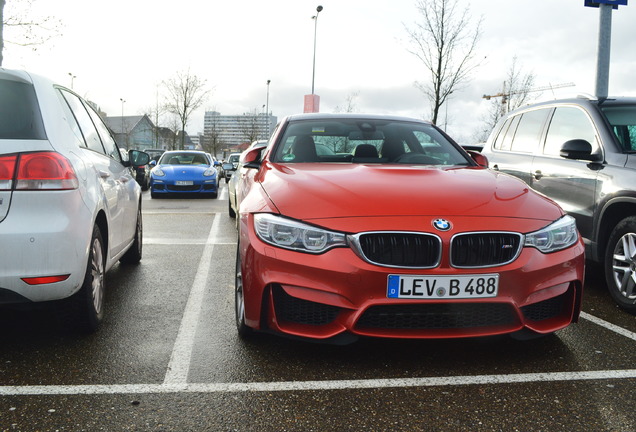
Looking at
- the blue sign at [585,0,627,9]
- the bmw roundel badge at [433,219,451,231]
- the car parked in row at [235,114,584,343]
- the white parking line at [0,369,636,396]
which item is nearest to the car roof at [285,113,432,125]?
the car parked in row at [235,114,584,343]

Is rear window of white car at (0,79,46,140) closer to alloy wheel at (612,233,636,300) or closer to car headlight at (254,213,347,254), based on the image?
car headlight at (254,213,347,254)

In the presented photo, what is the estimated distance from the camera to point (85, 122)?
4.33 metres

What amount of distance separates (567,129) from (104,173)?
4.02 meters

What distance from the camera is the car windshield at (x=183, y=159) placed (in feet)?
54.0

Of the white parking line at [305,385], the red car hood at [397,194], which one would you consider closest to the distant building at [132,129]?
the red car hood at [397,194]

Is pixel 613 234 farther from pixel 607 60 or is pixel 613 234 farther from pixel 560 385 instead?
pixel 607 60

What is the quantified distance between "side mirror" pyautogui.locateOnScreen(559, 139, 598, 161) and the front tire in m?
0.62

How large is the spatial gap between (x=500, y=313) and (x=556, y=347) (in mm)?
737

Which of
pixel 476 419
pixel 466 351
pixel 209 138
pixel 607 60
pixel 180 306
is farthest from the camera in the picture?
pixel 209 138

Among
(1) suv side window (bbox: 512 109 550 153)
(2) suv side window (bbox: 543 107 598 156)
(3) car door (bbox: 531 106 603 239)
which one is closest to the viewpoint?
(3) car door (bbox: 531 106 603 239)

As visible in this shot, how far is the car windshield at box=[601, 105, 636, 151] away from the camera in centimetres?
503

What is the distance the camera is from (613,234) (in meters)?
4.66

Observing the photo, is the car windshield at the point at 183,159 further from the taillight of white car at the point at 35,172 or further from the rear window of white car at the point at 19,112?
the taillight of white car at the point at 35,172

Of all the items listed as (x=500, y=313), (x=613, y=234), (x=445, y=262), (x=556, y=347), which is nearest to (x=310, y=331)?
(x=445, y=262)
